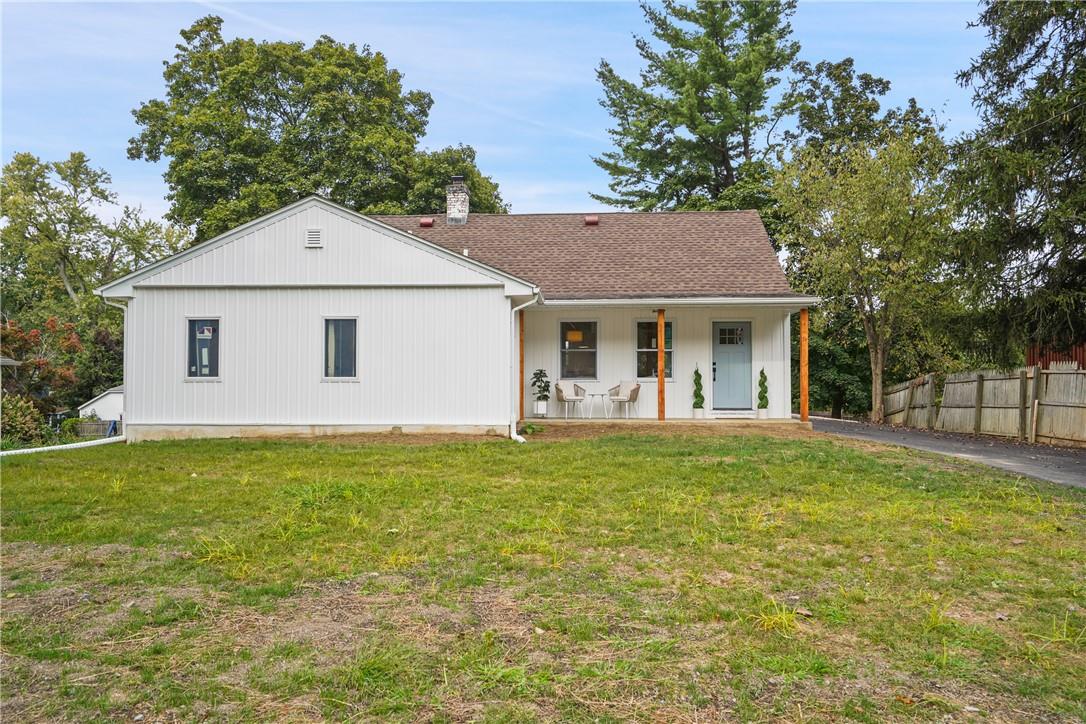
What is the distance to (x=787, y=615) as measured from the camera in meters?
3.90

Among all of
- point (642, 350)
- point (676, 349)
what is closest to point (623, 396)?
point (642, 350)

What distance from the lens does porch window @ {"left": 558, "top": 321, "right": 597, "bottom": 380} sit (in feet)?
53.8

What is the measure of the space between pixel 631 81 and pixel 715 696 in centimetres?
3064

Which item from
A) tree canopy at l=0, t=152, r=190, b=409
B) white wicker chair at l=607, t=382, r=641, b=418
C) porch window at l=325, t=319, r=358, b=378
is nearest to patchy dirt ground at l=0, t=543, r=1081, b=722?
porch window at l=325, t=319, r=358, b=378

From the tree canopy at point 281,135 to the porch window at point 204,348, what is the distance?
15.3 meters

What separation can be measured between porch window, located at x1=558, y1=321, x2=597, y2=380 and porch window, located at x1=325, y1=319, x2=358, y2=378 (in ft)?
15.9

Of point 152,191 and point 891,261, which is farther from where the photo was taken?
point 152,191

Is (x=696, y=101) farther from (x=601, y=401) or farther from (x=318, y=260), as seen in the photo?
(x=318, y=260)

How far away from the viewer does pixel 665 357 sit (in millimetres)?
16203

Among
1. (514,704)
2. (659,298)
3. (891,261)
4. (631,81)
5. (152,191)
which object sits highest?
(631,81)

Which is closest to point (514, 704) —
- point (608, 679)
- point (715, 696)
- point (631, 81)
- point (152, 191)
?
point (608, 679)

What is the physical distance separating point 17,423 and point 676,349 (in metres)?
15.2

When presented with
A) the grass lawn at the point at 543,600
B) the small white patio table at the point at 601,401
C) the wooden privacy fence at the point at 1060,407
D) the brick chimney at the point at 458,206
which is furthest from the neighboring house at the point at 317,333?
the wooden privacy fence at the point at 1060,407

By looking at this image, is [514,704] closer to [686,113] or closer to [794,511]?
[794,511]
